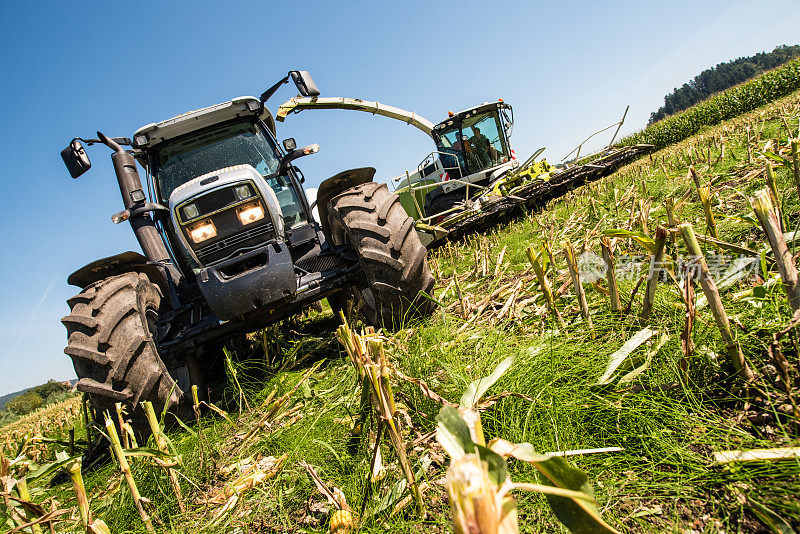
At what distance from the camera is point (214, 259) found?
3092mm

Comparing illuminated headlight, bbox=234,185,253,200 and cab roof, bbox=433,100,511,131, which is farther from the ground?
cab roof, bbox=433,100,511,131

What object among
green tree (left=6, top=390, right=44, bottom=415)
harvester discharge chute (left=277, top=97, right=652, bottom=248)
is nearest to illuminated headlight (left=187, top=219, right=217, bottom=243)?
harvester discharge chute (left=277, top=97, right=652, bottom=248)

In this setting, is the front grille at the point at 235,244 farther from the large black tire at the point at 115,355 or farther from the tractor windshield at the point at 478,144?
the tractor windshield at the point at 478,144

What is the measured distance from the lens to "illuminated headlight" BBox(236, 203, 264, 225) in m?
3.14

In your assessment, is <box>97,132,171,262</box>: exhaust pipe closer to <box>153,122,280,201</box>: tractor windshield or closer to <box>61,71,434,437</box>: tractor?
<box>61,71,434,437</box>: tractor

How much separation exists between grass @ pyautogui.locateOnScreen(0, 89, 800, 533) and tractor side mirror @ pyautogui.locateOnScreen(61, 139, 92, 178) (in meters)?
2.34

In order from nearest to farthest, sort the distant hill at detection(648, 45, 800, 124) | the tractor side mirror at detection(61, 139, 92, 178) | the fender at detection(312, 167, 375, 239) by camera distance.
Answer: the tractor side mirror at detection(61, 139, 92, 178)
the fender at detection(312, 167, 375, 239)
the distant hill at detection(648, 45, 800, 124)

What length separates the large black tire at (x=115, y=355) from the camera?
7.87 ft

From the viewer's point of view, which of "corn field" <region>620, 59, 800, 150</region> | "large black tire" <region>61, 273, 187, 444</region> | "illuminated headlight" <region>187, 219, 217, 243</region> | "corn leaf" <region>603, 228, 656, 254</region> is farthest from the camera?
"corn field" <region>620, 59, 800, 150</region>

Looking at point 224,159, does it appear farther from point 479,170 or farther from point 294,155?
point 479,170

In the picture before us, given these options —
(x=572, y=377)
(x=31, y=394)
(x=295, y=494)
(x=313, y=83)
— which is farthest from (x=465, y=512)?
(x=31, y=394)

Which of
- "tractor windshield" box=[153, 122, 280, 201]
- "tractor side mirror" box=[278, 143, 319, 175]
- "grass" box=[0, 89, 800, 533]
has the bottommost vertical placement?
"grass" box=[0, 89, 800, 533]

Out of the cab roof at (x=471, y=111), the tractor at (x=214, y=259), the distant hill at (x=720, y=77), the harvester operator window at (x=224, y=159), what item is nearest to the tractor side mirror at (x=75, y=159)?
the tractor at (x=214, y=259)

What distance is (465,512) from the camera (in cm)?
48
